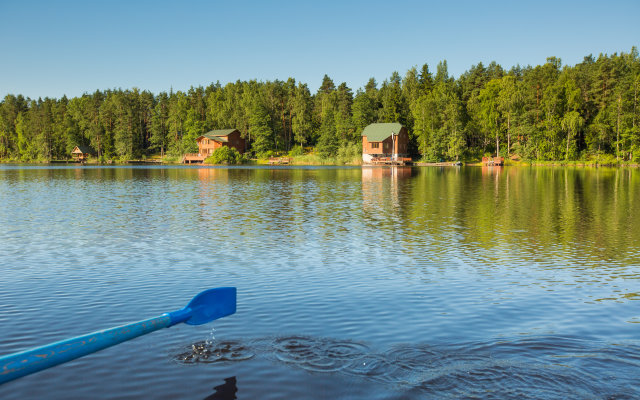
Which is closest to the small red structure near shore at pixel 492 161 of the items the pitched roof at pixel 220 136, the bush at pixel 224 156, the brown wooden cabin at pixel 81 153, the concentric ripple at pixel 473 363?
the bush at pixel 224 156

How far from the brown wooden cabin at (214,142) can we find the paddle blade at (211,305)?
13754 cm

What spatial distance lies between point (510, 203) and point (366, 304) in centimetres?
2791

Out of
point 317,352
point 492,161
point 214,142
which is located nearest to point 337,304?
point 317,352

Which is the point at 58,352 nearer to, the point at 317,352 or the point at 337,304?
the point at 317,352

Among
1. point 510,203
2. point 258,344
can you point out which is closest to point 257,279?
point 258,344

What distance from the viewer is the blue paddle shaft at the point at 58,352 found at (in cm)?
584

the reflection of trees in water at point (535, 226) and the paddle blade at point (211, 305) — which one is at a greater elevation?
the paddle blade at point (211, 305)

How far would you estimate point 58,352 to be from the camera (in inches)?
248

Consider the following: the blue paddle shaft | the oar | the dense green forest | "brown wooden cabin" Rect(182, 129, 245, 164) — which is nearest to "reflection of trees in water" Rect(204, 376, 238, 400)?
the oar

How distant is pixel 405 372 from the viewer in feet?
28.4

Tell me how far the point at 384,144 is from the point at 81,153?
105643mm

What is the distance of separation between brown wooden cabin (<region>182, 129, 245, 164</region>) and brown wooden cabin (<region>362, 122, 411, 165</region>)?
137 feet

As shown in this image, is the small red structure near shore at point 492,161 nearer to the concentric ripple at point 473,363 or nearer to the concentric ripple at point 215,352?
the concentric ripple at point 473,363

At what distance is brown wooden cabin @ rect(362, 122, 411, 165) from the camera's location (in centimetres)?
12406
